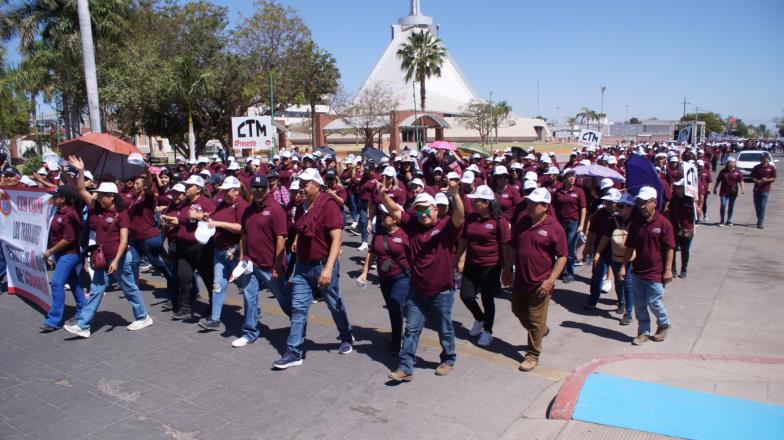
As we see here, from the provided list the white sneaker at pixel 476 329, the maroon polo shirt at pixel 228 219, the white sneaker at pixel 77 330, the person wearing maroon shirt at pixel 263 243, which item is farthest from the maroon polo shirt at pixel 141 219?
the white sneaker at pixel 476 329

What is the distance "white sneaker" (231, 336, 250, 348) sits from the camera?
5.95 m

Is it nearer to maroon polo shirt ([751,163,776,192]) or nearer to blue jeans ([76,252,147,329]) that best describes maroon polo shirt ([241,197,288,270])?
blue jeans ([76,252,147,329])

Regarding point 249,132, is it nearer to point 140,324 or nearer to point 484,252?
point 140,324

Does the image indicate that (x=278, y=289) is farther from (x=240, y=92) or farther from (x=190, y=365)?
(x=240, y=92)

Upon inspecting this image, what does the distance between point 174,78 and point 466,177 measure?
2253 cm

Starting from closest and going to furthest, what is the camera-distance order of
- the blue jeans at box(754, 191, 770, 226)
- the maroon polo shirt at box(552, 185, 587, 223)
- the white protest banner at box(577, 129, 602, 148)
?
the maroon polo shirt at box(552, 185, 587, 223)
the blue jeans at box(754, 191, 770, 226)
the white protest banner at box(577, 129, 602, 148)

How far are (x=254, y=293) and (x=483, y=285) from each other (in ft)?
8.00

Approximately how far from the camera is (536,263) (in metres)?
5.16

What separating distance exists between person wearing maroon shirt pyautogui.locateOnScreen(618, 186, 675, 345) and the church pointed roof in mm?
74153

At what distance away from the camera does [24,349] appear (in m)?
6.05

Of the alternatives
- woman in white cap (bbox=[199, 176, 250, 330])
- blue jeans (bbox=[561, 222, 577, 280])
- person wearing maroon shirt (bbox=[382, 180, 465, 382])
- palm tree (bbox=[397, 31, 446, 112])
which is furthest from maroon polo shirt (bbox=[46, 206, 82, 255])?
palm tree (bbox=[397, 31, 446, 112])

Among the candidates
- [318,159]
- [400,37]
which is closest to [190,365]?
[318,159]

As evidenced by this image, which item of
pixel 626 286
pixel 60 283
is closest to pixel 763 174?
pixel 626 286

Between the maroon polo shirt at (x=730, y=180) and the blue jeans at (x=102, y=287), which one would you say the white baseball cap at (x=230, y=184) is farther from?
the maroon polo shirt at (x=730, y=180)
